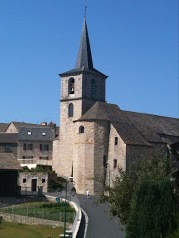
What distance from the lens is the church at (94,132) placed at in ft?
196

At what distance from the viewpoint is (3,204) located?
48094 millimetres

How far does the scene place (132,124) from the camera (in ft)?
210

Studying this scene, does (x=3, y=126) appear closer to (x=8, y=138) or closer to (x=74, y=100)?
(x=8, y=138)

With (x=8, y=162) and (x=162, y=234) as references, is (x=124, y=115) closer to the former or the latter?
(x=8, y=162)

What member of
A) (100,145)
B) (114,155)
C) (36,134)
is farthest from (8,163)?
(36,134)

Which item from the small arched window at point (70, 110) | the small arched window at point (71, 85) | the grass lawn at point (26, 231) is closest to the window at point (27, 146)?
the small arched window at point (70, 110)

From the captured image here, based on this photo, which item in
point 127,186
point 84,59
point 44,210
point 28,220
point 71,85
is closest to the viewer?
point 127,186

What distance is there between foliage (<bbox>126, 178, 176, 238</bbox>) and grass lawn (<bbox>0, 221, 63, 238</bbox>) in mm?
15917

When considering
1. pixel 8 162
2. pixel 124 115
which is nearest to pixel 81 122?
pixel 124 115

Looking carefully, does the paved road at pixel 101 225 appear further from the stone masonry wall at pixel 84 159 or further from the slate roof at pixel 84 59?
the slate roof at pixel 84 59

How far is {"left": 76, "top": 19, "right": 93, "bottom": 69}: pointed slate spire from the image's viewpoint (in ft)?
222

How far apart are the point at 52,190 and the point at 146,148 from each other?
11.6 metres

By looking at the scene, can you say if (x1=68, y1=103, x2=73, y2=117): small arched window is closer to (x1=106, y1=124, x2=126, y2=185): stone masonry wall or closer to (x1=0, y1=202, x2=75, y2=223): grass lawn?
(x1=106, y1=124, x2=126, y2=185): stone masonry wall

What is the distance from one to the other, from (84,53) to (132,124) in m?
11.5
